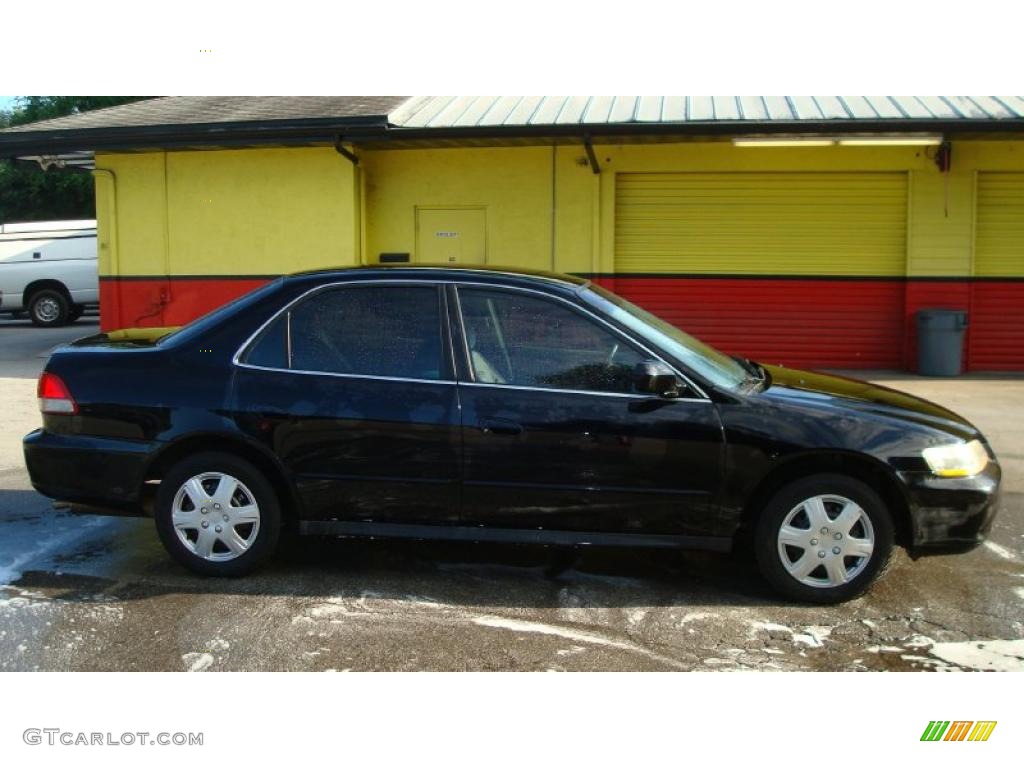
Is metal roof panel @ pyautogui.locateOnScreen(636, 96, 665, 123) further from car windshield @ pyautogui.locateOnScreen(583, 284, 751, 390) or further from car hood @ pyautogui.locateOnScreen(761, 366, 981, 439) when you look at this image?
car hood @ pyautogui.locateOnScreen(761, 366, 981, 439)

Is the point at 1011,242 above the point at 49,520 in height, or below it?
above

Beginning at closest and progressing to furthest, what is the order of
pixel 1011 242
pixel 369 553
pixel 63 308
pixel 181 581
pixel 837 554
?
pixel 837 554, pixel 181 581, pixel 369 553, pixel 1011 242, pixel 63 308

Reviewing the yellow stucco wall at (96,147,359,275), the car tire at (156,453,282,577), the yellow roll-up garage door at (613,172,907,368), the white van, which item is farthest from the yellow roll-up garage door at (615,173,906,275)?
the white van

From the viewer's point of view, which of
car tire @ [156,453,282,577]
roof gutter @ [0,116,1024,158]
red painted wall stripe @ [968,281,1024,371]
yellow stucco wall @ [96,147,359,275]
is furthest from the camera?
yellow stucco wall @ [96,147,359,275]

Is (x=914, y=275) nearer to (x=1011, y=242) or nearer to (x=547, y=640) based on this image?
(x=1011, y=242)

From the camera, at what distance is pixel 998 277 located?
1359 cm

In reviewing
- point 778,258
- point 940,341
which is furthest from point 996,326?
point 778,258

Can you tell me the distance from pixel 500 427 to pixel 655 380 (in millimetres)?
790

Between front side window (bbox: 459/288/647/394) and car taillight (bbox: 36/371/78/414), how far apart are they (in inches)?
83.2

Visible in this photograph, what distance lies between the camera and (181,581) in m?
5.38

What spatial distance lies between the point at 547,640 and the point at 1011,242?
446 inches

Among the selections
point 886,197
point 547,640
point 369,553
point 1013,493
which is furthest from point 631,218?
point 547,640

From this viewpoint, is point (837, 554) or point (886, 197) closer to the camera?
point (837, 554)

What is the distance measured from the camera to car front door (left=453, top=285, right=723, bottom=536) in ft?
16.5
